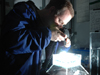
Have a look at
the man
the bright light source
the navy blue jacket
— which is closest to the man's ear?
the man

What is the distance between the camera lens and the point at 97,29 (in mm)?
1217

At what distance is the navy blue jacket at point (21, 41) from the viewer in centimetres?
52

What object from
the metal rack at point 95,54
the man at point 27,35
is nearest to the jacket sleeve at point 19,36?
the man at point 27,35

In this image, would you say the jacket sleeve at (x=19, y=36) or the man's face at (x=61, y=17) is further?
the man's face at (x=61, y=17)

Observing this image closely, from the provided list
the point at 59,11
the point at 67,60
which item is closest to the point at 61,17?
the point at 59,11

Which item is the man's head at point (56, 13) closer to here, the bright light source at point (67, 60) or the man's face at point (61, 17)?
the man's face at point (61, 17)

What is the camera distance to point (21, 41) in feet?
1.72

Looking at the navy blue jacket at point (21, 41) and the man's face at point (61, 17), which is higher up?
the man's face at point (61, 17)

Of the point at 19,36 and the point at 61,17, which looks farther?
Result: the point at 61,17

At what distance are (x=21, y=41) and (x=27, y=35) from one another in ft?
0.15

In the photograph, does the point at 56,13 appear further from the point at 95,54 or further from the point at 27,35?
the point at 95,54

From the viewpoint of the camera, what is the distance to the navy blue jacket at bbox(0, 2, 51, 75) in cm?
52

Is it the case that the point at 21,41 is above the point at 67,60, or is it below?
above

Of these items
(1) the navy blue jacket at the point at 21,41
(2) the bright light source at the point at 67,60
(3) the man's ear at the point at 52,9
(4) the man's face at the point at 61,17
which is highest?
(3) the man's ear at the point at 52,9
